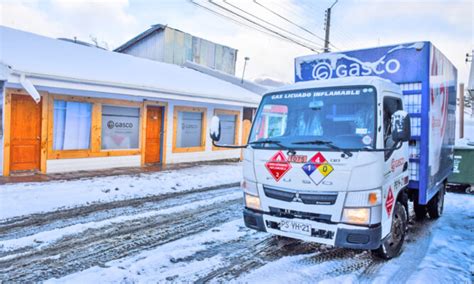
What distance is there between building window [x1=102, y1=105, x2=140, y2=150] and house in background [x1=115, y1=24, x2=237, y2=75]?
9.64 meters

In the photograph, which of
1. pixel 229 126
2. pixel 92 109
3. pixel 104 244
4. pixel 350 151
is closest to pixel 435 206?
pixel 350 151

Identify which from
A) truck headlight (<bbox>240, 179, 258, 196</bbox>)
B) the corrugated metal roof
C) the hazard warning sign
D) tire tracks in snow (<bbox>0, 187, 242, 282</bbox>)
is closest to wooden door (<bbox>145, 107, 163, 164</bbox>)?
tire tracks in snow (<bbox>0, 187, 242, 282</bbox>)

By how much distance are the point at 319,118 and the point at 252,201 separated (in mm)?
1395

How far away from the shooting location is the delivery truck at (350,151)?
3941 mm

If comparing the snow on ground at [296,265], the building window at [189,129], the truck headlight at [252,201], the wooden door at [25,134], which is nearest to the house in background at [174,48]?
the building window at [189,129]

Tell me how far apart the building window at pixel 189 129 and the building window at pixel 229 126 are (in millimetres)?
1347

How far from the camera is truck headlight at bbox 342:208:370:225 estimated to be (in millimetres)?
3914

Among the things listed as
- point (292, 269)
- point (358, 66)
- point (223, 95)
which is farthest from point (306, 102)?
point (223, 95)

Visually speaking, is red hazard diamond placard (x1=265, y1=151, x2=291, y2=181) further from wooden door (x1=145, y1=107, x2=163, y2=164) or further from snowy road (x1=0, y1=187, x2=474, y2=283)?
wooden door (x1=145, y1=107, x2=163, y2=164)

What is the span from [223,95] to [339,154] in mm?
11270

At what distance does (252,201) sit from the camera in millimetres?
4625

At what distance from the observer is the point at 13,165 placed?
998 cm

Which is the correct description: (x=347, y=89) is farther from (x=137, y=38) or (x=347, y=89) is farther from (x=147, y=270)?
(x=137, y=38)

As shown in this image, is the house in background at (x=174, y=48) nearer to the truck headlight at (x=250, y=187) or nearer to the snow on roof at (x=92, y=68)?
the snow on roof at (x=92, y=68)
